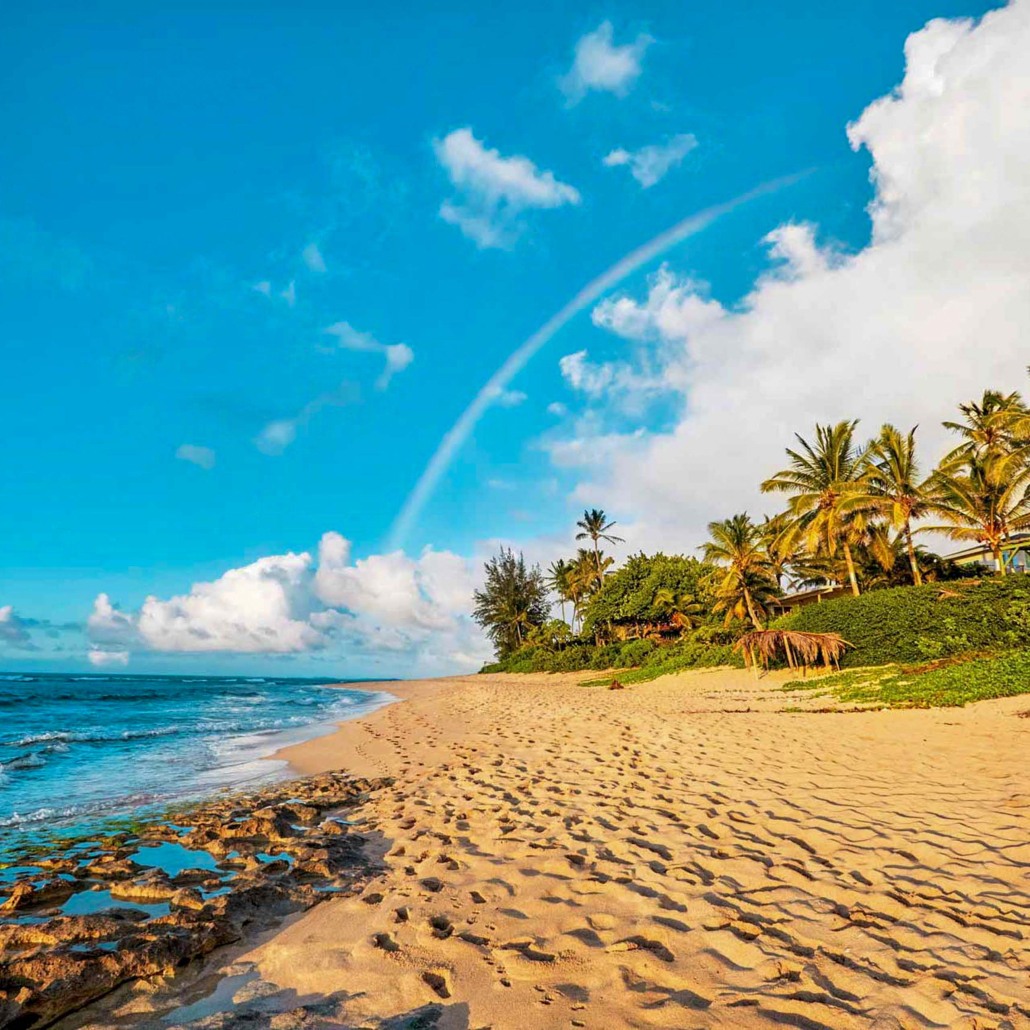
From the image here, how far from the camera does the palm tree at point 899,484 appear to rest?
83.3 ft

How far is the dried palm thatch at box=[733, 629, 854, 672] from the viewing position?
20.8 meters

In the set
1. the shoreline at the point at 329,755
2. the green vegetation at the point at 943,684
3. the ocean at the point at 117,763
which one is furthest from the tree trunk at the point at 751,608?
the ocean at the point at 117,763

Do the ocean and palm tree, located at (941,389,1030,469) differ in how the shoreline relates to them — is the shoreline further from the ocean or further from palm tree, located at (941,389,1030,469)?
palm tree, located at (941,389,1030,469)

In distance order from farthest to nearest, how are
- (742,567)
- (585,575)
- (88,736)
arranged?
(585,575) < (742,567) < (88,736)

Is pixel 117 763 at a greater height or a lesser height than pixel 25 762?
lesser

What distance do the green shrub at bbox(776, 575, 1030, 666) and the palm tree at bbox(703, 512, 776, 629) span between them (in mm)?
9062

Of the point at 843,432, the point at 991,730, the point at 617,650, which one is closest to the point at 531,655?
the point at 617,650

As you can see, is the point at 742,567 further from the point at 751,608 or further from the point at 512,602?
the point at 512,602

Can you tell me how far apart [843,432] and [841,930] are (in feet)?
92.6

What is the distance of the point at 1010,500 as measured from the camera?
2367cm

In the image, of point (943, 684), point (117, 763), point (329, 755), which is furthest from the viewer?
point (943, 684)

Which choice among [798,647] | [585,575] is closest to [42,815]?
[798,647]

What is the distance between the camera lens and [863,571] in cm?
3319

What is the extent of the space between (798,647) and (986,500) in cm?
1162
